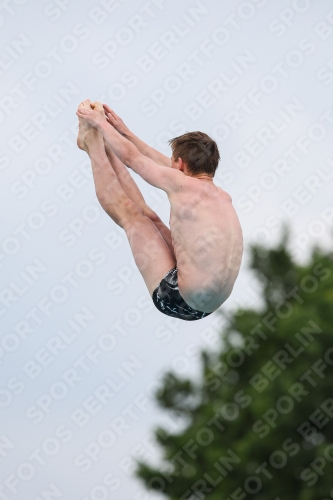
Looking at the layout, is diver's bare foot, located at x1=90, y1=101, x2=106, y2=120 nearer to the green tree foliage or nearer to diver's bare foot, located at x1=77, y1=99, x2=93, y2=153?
diver's bare foot, located at x1=77, y1=99, x2=93, y2=153

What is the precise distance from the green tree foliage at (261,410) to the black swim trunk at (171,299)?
600 inches

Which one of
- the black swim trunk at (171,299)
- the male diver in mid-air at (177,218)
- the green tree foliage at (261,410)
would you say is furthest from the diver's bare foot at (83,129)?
the green tree foliage at (261,410)

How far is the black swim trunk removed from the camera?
7.64 meters

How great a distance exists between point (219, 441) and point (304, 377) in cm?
272

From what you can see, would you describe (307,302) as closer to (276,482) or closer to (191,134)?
(276,482)

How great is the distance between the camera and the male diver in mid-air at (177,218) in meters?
7.43

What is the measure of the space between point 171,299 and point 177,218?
702 millimetres

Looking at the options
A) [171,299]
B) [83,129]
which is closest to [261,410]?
[171,299]

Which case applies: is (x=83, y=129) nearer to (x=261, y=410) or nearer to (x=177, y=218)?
(x=177, y=218)

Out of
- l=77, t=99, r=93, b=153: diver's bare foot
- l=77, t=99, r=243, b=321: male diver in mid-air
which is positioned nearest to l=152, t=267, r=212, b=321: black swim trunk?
l=77, t=99, r=243, b=321: male diver in mid-air

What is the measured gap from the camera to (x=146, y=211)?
8133 mm

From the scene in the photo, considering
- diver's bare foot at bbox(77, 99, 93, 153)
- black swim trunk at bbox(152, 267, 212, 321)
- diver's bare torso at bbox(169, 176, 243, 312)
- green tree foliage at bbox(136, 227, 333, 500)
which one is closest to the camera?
diver's bare torso at bbox(169, 176, 243, 312)

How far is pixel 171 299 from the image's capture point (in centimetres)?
768

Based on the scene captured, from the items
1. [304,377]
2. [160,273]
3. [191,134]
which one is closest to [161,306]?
[160,273]
